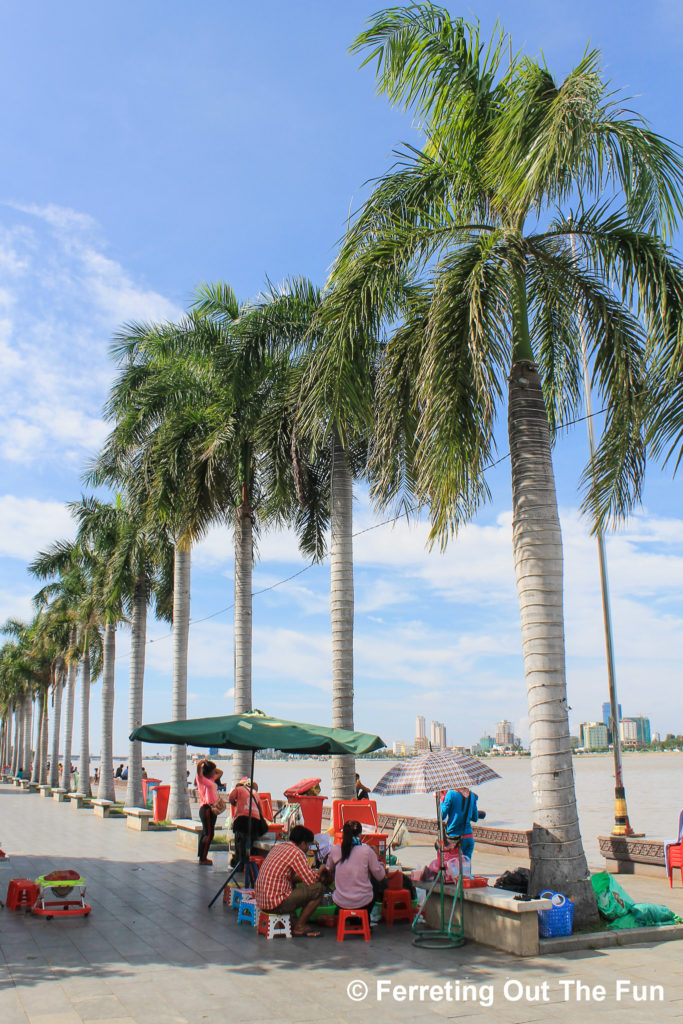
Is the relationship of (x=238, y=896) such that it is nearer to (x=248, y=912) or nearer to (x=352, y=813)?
(x=248, y=912)

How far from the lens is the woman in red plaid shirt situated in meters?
9.23

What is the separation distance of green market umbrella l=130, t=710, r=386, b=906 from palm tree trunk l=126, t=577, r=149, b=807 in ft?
55.6

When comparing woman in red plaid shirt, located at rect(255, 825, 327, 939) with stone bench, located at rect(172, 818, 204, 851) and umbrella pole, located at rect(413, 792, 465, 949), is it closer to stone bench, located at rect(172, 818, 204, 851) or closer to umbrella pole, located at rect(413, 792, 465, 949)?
umbrella pole, located at rect(413, 792, 465, 949)

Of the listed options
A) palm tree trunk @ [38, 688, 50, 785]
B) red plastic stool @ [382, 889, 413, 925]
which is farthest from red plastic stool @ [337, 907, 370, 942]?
palm tree trunk @ [38, 688, 50, 785]

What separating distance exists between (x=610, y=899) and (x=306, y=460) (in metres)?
10.5

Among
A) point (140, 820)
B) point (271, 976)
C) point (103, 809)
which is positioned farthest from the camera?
point (103, 809)

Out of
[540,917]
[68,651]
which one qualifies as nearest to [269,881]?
[540,917]

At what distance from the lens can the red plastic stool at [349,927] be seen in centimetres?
895

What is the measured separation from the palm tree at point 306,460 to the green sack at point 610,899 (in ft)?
19.7

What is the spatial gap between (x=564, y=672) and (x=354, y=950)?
3.58m

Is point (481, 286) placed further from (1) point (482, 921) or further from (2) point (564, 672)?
(1) point (482, 921)

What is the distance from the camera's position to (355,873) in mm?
9117

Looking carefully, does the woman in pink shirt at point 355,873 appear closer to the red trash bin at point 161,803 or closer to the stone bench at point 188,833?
the stone bench at point 188,833

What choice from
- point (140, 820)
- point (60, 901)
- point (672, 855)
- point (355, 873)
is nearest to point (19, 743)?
point (140, 820)
